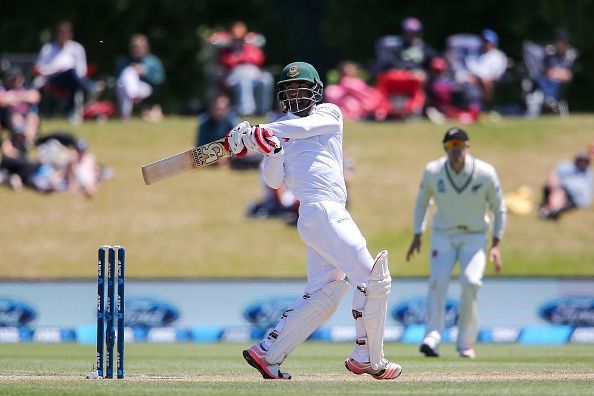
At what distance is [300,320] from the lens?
8.02 meters

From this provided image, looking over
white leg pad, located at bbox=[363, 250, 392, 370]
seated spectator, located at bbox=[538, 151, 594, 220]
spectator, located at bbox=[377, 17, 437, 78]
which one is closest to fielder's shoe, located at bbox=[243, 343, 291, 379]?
white leg pad, located at bbox=[363, 250, 392, 370]

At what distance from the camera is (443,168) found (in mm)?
11344

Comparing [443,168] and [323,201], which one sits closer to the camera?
[323,201]

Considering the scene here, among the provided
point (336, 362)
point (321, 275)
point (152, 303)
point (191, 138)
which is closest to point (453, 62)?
point (191, 138)

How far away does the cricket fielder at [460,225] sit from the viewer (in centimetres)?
1111

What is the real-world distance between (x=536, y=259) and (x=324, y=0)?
13.4 metres

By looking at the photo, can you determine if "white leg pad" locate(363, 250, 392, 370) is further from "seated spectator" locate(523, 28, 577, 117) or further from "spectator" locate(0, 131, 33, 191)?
"seated spectator" locate(523, 28, 577, 117)

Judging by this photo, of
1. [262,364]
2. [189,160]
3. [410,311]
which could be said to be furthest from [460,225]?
[410,311]

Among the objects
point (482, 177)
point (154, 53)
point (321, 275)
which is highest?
point (154, 53)

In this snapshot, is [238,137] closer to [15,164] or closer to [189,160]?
[189,160]

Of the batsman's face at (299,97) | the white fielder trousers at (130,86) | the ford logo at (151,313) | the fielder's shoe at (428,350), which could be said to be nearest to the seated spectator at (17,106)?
the white fielder trousers at (130,86)

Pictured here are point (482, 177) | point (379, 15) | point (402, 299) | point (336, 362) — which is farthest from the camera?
point (379, 15)

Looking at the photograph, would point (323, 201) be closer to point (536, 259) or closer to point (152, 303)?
point (152, 303)

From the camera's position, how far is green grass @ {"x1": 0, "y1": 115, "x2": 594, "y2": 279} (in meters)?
18.1
